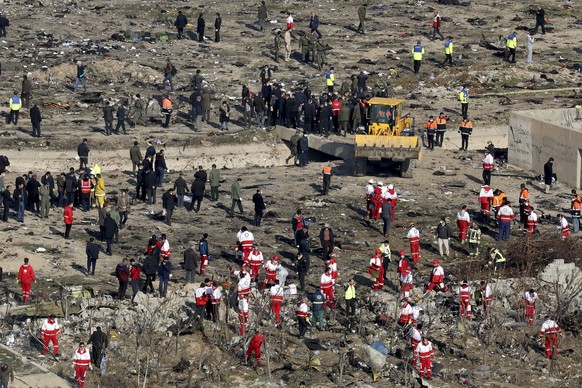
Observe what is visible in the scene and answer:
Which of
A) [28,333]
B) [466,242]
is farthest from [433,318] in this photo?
[28,333]

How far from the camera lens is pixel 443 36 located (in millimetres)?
62031

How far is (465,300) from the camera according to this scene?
38719 millimetres

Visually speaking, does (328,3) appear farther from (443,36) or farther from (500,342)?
(500,342)

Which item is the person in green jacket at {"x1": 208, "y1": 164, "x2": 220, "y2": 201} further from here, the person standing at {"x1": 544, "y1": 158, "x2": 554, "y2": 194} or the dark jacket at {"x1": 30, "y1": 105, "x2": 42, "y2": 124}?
the person standing at {"x1": 544, "y1": 158, "x2": 554, "y2": 194}

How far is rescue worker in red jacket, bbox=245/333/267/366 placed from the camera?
35438 mm

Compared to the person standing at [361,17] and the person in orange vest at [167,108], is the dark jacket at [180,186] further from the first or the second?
the person standing at [361,17]

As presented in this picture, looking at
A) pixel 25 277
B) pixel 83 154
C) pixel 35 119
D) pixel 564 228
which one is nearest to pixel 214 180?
pixel 83 154

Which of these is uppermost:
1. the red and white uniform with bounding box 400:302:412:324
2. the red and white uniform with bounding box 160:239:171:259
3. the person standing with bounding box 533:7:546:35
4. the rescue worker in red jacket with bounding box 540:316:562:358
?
the person standing with bounding box 533:7:546:35

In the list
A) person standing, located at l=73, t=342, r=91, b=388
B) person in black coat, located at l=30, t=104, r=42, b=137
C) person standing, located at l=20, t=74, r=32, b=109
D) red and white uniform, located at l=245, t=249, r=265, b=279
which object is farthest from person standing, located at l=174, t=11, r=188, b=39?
person standing, located at l=73, t=342, r=91, b=388

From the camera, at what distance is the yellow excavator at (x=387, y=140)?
47125 millimetres

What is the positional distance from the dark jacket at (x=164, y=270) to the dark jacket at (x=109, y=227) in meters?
3.20

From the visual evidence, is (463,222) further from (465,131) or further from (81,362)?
(81,362)

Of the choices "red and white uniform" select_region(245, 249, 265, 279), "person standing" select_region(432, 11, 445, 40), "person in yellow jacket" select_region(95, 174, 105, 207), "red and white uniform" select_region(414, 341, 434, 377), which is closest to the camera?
"red and white uniform" select_region(414, 341, 434, 377)

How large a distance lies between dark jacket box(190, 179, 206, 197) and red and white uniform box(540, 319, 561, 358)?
10.7 metres
